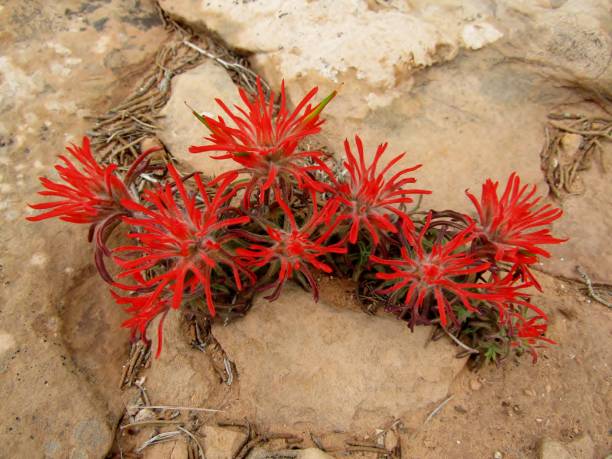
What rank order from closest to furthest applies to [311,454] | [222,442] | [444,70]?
[311,454] → [222,442] → [444,70]

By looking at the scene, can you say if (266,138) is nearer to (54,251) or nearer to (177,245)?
(177,245)

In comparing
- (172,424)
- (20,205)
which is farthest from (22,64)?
(172,424)

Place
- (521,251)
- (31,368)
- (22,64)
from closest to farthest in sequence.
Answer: (521,251), (31,368), (22,64)

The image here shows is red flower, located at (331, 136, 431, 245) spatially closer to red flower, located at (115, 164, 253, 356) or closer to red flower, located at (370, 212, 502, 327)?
red flower, located at (370, 212, 502, 327)

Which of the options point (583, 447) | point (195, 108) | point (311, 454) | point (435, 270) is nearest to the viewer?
point (435, 270)

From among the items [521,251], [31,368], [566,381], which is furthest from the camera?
[566,381]

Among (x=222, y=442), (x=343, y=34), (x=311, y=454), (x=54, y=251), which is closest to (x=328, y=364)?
(x=311, y=454)

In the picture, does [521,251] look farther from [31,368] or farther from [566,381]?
[31,368]
